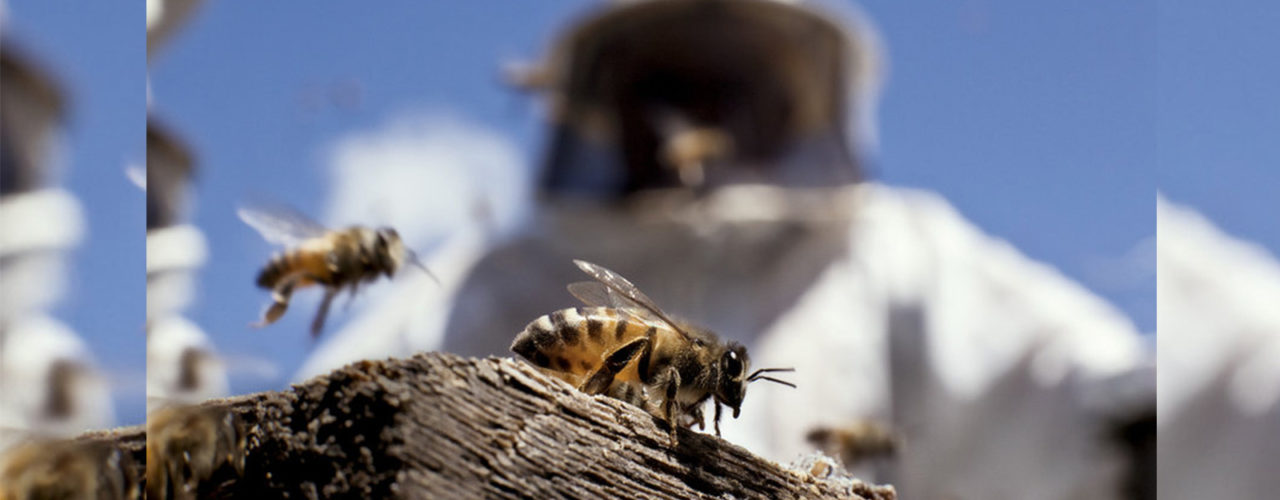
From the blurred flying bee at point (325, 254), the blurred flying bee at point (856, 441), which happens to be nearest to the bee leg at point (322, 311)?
the blurred flying bee at point (325, 254)

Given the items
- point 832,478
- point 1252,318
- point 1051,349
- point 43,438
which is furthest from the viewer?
point 1051,349

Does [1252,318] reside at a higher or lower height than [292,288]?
higher

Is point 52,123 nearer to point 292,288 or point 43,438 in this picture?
point 43,438

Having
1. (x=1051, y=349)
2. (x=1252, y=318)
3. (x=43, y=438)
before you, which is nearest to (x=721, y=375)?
(x=43, y=438)

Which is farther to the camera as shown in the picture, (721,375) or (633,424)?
(721,375)

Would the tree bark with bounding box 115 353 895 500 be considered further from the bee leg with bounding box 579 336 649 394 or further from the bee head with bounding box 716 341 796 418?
the bee head with bounding box 716 341 796 418

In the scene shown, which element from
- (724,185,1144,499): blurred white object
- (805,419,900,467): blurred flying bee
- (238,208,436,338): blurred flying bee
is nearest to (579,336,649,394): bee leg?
(238,208,436,338): blurred flying bee

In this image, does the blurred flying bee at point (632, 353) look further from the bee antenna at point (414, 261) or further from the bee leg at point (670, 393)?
the bee antenna at point (414, 261)

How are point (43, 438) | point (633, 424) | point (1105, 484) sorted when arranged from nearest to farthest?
point (43, 438) < point (633, 424) < point (1105, 484)

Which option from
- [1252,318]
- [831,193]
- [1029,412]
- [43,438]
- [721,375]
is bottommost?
[43,438]
